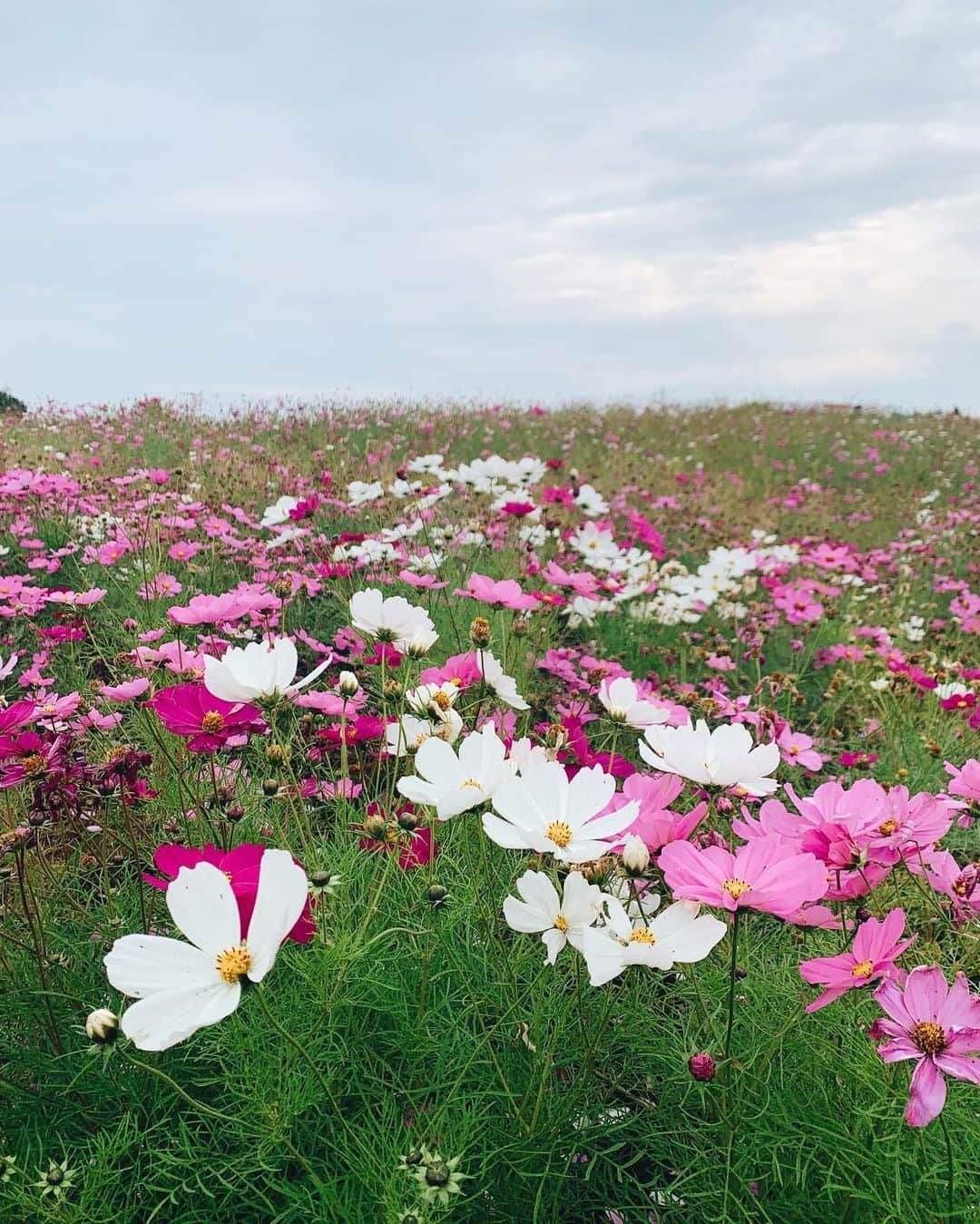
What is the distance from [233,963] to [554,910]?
32cm

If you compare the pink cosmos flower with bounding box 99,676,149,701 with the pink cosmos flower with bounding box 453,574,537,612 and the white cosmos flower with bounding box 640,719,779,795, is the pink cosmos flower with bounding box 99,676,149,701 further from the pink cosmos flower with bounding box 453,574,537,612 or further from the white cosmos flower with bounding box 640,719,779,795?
the white cosmos flower with bounding box 640,719,779,795

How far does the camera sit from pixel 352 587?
3.53m

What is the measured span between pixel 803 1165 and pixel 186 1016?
75cm

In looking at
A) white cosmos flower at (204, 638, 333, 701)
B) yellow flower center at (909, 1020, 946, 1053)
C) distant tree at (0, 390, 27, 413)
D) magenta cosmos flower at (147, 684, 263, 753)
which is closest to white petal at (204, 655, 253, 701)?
white cosmos flower at (204, 638, 333, 701)

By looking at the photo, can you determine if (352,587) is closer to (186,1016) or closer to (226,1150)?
(226,1150)

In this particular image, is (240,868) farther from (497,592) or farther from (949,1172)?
(497,592)

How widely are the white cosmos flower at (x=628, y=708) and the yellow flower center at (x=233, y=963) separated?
0.70 m

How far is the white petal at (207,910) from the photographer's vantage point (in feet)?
2.53

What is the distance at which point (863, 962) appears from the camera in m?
0.93

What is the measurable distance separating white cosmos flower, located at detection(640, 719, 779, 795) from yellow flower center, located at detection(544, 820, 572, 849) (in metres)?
0.17

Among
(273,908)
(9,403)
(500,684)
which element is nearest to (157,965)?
(273,908)

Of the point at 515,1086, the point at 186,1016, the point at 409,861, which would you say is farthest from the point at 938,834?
the point at 186,1016

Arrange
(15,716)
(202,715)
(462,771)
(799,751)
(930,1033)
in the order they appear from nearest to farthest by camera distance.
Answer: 1. (930,1033)
2. (462,771)
3. (202,715)
4. (15,716)
5. (799,751)

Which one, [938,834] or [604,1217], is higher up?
[938,834]
